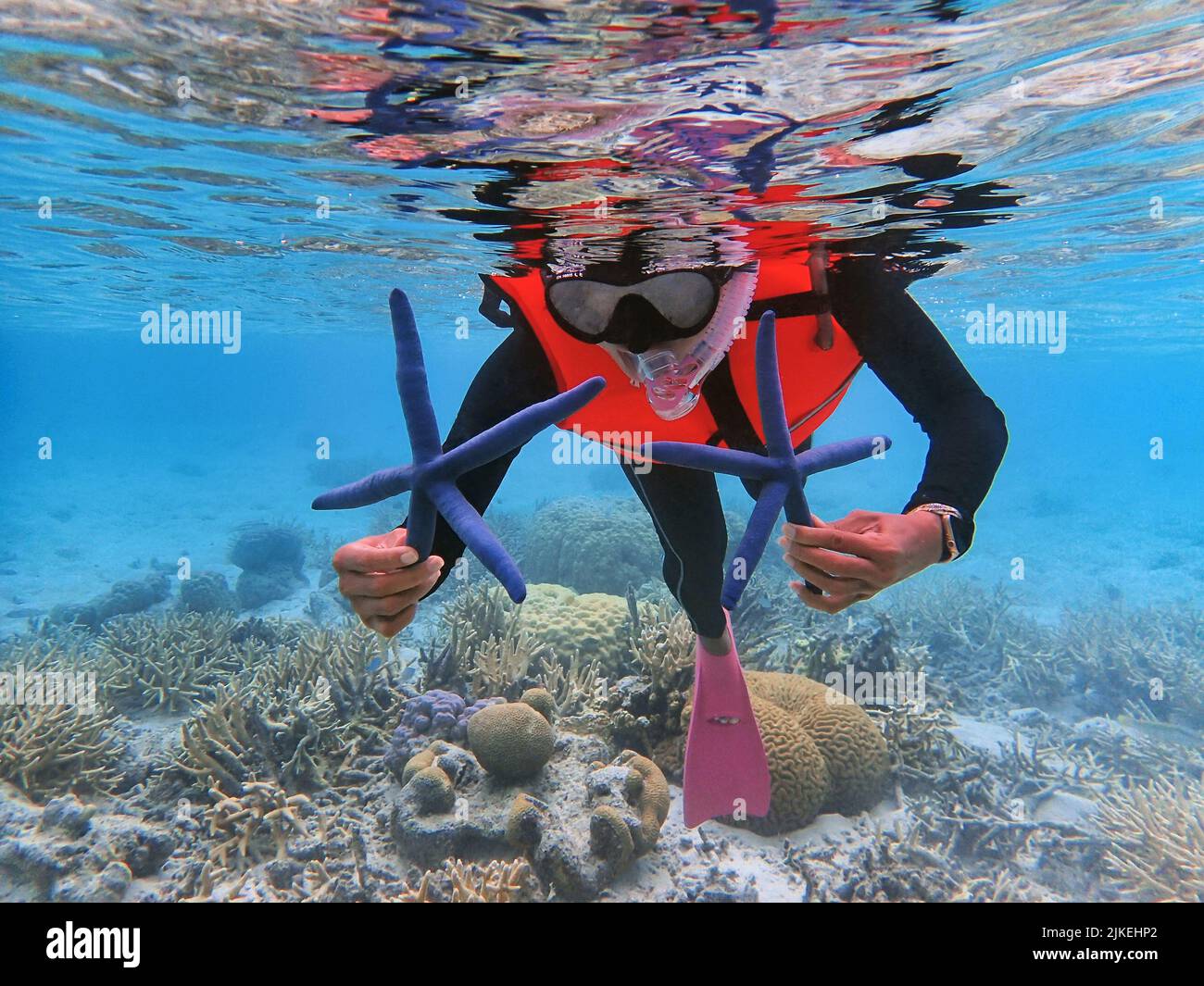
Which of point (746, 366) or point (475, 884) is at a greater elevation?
point (746, 366)

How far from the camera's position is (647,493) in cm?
508

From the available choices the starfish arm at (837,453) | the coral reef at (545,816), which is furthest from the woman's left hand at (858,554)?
the coral reef at (545,816)

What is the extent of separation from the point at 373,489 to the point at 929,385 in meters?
2.41

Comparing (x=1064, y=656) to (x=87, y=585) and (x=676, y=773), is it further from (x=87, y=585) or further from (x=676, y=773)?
(x=87, y=585)

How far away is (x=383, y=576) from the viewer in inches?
88.8

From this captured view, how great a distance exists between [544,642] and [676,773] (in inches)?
101

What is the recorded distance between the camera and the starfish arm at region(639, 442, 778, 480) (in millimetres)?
2350

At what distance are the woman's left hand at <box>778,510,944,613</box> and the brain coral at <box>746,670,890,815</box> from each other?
146 inches

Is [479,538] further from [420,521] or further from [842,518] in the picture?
[842,518]
